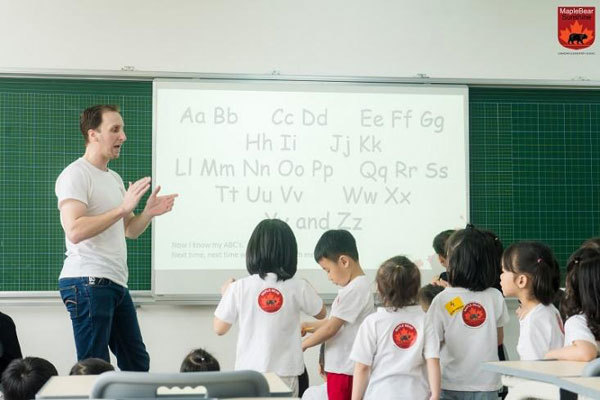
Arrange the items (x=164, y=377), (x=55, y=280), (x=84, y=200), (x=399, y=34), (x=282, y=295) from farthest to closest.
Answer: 1. (x=399, y=34)
2. (x=55, y=280)
3. (x=84, y=200)
4. (x=282, y=295)
5. (x=164, y=377)

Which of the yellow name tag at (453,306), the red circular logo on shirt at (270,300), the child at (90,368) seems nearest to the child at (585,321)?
the yellow name tag at (453,306)

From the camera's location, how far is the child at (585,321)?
2.73 metres

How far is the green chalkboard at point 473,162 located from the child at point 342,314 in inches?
63.0

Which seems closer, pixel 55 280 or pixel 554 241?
pixel 55 280

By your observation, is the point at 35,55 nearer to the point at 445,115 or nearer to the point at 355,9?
the point at 355,9

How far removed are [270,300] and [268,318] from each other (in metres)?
0.07

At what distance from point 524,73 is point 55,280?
Result: 121 inches

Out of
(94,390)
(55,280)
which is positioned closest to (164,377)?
(94,390)

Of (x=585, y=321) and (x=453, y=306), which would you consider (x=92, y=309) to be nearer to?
(x=453, y=306)

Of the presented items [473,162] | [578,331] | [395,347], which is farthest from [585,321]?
[473,162]

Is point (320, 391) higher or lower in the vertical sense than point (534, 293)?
lower

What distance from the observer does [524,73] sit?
529 centimetres

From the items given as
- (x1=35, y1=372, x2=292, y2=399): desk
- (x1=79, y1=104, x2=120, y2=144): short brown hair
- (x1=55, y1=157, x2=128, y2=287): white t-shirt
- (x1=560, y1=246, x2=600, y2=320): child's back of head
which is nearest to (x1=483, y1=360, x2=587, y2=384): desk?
(x1=560, y1=246, x2=600, y2=320): child's back of head

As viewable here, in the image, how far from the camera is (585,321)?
281cm
